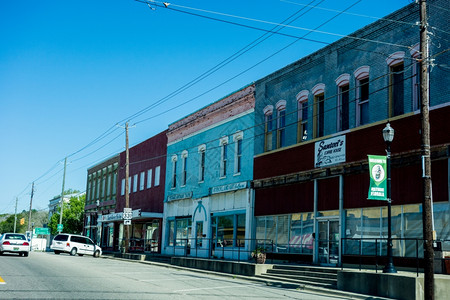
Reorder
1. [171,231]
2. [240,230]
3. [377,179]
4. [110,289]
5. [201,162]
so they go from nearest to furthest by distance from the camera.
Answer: [110,289] < [377,179] < [240,230] < [201,162] < [171,231]

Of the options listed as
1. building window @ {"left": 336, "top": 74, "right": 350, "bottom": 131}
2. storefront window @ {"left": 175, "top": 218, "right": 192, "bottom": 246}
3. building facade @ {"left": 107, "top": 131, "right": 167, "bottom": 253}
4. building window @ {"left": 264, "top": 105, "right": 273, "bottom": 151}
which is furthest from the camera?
building facade @ {"left": 107, "top": 131, "right": 167, "bottom": 253}

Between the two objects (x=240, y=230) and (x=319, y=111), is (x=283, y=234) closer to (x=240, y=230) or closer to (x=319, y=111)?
(x=240, y=230)

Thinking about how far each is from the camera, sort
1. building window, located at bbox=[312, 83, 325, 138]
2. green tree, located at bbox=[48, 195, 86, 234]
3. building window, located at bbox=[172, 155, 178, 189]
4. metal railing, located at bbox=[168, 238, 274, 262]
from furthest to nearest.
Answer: green tree, located at bbox=[48, 195, 86, 234]
building window, located at bbox=[172, 155, 178, 189]
metal railing, located at bbox=[168, 238, 274, 262]
building window, located at bbox=[312, 83, 325, 138]

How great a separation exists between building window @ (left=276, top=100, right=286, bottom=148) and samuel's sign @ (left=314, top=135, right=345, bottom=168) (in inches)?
135

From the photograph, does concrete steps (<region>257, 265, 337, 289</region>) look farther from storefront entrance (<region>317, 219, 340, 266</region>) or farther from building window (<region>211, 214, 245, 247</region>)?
building window (<region>211, 214, 245, 247</region>)

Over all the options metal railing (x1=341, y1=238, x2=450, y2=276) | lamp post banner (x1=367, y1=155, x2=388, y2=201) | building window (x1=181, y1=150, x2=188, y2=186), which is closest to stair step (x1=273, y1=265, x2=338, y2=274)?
metal railing (x1=341, y1=238, x2=450, y2=276)

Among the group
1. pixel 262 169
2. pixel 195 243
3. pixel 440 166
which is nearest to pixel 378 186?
pixel 440 166

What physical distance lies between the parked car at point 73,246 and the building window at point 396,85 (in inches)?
1125

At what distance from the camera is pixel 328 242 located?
2320 cm

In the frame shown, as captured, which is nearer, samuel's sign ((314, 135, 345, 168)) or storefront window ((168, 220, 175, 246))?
samuel's sign ((314, 135, 345, 168))

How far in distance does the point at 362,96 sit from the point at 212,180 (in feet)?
43.7

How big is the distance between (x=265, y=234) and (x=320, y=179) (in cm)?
546

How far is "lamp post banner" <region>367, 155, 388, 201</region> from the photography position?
1708 centimetres

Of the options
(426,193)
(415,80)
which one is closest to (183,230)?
(415,80)
